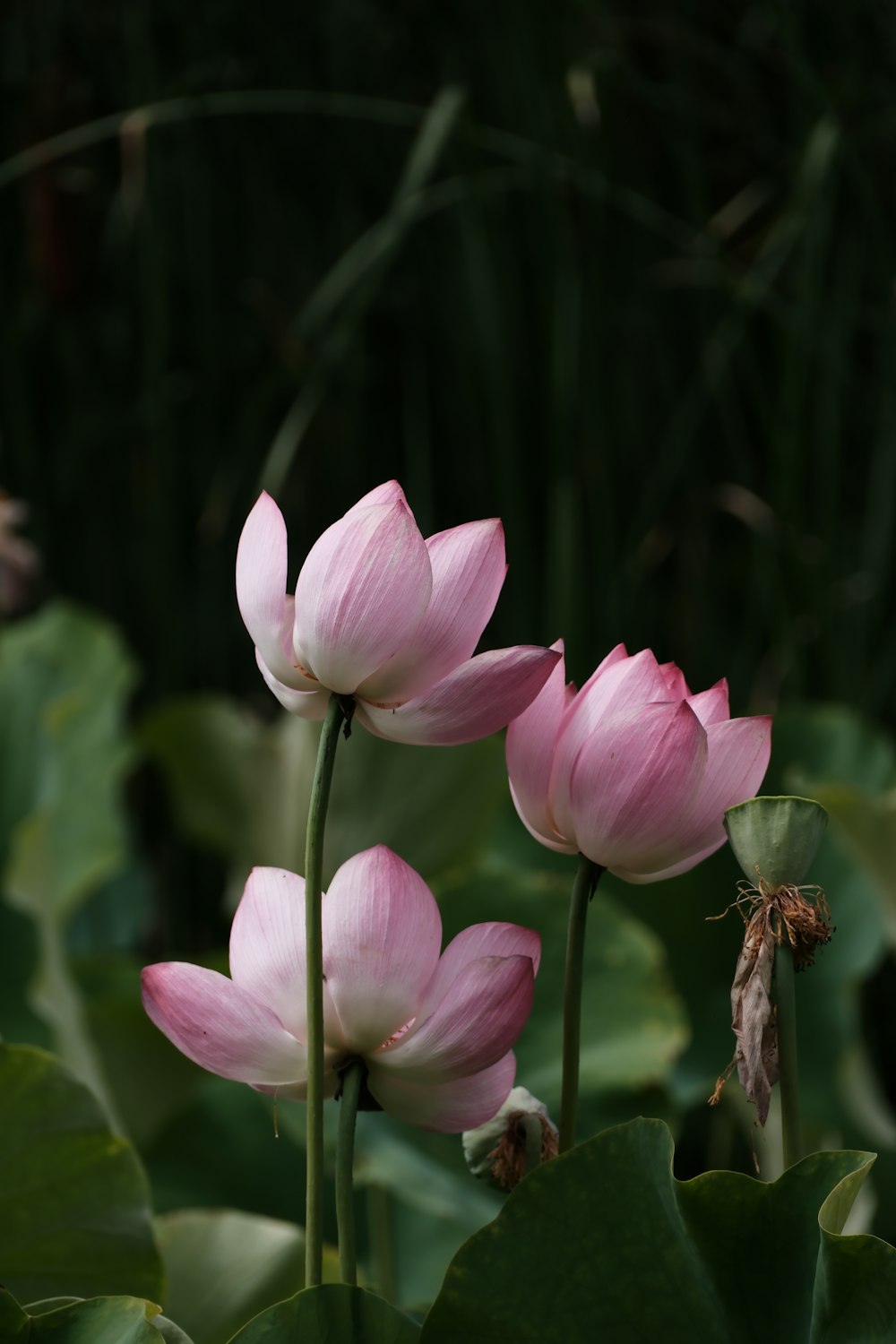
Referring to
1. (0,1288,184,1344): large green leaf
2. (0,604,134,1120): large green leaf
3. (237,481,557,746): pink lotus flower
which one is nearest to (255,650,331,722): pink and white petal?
(237,481,557,746): pink lotus flower

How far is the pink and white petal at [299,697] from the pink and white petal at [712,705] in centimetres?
7

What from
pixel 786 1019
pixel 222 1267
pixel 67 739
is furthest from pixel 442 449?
pixel 786 1019

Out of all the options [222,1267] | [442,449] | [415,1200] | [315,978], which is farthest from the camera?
[442,449]

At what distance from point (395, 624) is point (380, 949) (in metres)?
0.05

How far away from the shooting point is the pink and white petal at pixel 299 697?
23 cm

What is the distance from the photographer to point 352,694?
220mm

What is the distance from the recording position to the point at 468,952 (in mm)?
223

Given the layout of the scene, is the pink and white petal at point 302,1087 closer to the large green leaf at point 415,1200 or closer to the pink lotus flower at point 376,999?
the pink lotus flower at point 376,999

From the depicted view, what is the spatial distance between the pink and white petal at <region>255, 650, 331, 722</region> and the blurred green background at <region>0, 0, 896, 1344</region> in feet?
0.62

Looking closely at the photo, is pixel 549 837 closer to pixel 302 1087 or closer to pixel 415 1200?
pixel 302 1087

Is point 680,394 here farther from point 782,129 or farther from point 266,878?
point 266,878

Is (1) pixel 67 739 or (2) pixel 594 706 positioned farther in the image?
(1) pixel 67 739

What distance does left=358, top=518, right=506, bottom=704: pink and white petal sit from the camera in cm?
21

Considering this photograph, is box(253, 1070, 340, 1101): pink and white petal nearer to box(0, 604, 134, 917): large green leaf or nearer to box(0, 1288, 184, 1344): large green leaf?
box(0, 1288, 184, 1344): large green leaf
